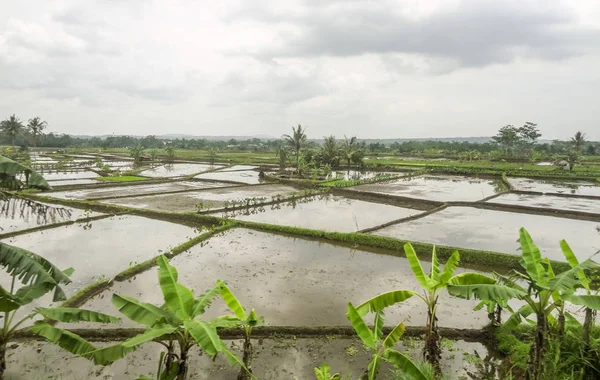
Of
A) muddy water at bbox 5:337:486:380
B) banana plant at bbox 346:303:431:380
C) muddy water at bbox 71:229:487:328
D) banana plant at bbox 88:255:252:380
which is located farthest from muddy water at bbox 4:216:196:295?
banana plant at bbox 346:303:431:380

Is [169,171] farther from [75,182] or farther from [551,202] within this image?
[551,202]

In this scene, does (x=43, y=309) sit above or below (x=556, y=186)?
above

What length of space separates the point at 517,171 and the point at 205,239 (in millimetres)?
37569

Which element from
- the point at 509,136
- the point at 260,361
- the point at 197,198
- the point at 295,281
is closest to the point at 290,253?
the point at 295,281

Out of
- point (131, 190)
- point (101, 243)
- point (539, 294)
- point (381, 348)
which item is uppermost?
point (539, 294)

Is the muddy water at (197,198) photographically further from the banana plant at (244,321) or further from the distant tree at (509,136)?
the distant tree at (509,136)

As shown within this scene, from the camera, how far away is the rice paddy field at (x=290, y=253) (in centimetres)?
768

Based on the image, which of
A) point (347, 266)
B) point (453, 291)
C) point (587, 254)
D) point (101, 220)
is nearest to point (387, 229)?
point (347, 266)

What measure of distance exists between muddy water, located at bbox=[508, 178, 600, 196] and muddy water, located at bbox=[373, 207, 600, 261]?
465 inches

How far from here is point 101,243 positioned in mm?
14883

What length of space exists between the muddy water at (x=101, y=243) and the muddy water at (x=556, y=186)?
92.9 ft

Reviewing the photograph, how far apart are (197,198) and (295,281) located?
52.1ft

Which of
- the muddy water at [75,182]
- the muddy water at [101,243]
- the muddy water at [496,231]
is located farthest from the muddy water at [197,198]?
the muddy water at [496,231]

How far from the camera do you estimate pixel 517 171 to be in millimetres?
40406
